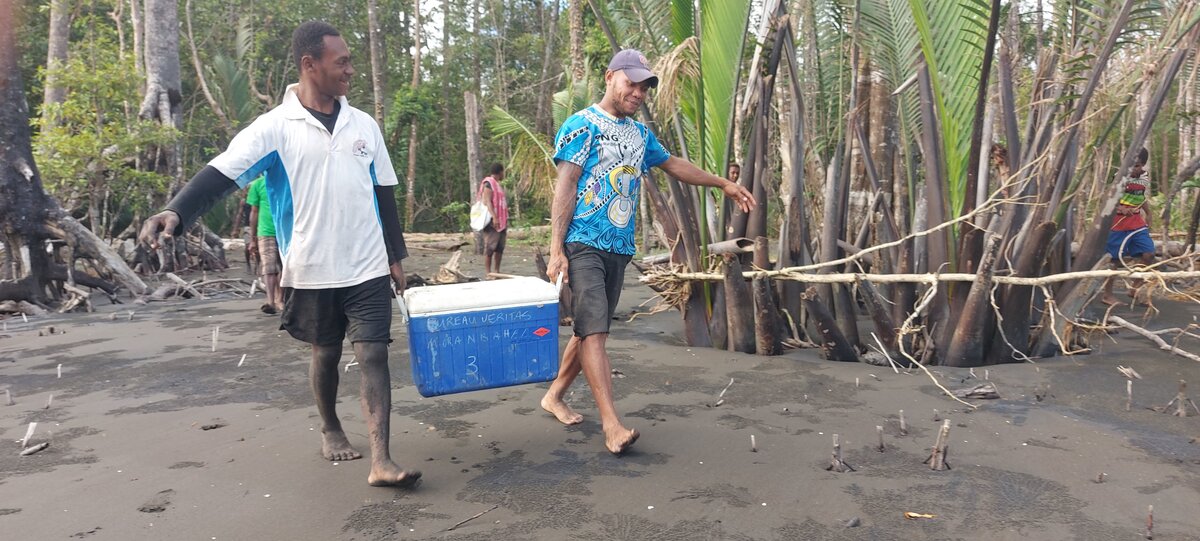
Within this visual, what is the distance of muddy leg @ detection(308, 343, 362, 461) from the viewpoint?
3377 millimetres

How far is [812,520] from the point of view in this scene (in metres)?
2.84

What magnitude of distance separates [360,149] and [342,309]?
0.65 m

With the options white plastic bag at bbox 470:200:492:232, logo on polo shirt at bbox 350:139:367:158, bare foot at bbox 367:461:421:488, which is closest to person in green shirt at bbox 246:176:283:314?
white plastic bag at bbox 470:200:492:232

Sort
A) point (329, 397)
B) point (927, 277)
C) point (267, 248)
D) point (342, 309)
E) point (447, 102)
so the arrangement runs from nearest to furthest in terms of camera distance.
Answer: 1. point (342, 309)
2. point (329, 397)
3. point (927, 277)
4. point (267, 248)
5. point (447, 102)

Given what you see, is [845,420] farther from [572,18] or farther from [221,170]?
[572,18]

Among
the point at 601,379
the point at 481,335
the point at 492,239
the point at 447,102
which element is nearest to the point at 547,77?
the point at 447,102

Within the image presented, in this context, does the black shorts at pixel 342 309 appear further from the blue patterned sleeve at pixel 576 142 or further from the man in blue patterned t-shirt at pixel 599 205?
the blue patterned sleeve at pixel 576 142

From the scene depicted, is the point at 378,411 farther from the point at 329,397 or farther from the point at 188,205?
the point at 188,205

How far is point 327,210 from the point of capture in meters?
3.14

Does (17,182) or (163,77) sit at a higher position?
(163,77)

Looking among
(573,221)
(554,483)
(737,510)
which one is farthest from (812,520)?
(573,221)

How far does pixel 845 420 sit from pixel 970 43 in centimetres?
239

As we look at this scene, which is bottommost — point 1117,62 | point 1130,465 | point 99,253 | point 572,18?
point 1130,465

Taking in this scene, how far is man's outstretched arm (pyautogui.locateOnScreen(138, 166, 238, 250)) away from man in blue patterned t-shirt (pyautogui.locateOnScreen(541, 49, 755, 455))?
134 cm
